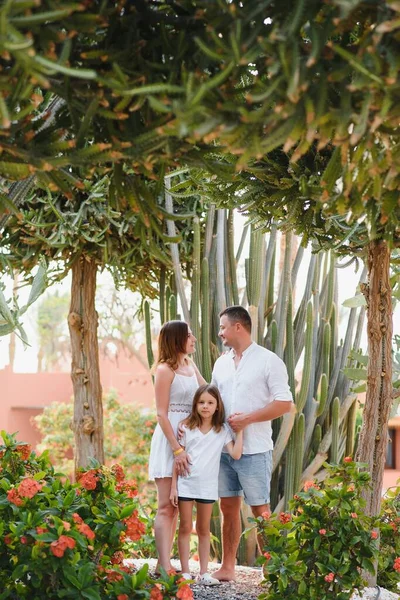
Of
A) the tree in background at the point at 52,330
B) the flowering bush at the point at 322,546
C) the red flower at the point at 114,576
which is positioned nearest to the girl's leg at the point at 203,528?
the flowering bush at the point at 322,546

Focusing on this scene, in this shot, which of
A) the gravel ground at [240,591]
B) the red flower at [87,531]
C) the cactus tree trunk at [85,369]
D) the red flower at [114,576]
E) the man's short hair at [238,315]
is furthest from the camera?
the cactus tree trunk at [85,369]

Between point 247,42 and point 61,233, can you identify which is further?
point 61,233

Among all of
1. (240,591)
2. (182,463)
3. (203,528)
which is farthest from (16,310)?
(240,591)

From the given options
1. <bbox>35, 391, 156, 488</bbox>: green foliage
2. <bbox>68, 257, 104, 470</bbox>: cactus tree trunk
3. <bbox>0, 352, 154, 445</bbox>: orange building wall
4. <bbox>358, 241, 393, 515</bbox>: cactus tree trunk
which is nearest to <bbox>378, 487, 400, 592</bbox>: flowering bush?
<bbox>358, 241, 393, 515</bbox>: cactus tree trunk

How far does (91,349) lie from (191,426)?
2.30 metres

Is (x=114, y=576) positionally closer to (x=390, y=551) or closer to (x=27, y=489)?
(x=27, y=489)

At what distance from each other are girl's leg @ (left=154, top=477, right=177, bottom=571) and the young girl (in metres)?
0.05

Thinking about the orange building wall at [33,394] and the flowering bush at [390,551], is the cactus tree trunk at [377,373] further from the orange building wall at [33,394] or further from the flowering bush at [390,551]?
the orange building wall at [33,394]

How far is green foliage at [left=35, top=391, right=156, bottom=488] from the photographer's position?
1242 centimetres

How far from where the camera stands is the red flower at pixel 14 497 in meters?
3.06

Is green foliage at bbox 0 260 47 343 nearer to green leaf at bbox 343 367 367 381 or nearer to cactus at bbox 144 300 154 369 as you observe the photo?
cactus at bbox 144 300 154 369

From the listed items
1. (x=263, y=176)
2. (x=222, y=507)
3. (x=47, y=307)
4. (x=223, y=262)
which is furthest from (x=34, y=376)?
(x=263, y=176)

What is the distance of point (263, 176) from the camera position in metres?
3.50

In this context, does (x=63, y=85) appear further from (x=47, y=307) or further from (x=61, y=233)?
(x=47, y=307)
